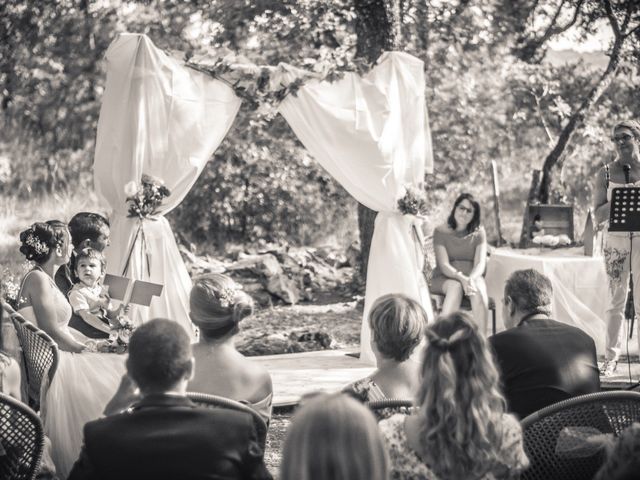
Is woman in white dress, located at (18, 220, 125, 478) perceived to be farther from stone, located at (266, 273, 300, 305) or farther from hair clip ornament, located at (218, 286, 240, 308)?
stone, located at (266, 273, 300, 305)

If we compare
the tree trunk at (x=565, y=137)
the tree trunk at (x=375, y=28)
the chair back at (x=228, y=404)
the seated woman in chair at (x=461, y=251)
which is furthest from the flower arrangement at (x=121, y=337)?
the tree trunk at (x=565, y=137)

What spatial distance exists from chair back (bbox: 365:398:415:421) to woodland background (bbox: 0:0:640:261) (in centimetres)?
862

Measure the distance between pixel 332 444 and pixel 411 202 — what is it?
5.30m

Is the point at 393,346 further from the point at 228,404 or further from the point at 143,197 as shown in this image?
the point at 143,197

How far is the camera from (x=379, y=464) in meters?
1.81

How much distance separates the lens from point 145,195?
6.05m

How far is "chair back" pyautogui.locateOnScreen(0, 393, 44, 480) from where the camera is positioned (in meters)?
2.80

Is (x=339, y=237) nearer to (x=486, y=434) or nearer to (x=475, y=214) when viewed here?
(x=475, y=214)

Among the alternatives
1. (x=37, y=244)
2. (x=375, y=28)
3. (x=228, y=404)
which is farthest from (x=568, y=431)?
(x=375, y=28)

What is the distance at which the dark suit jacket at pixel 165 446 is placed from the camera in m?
2.30

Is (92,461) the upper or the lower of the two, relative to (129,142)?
lower

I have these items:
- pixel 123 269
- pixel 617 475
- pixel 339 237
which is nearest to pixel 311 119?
pixel 123 269

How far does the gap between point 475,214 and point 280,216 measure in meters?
6.57

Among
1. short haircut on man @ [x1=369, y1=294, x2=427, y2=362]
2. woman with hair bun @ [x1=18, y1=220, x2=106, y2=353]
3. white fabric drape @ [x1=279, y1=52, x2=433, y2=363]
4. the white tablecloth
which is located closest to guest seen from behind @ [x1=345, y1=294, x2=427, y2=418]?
short haircut on man @ [x1=369, y1=294, x2=427, y2=362]
